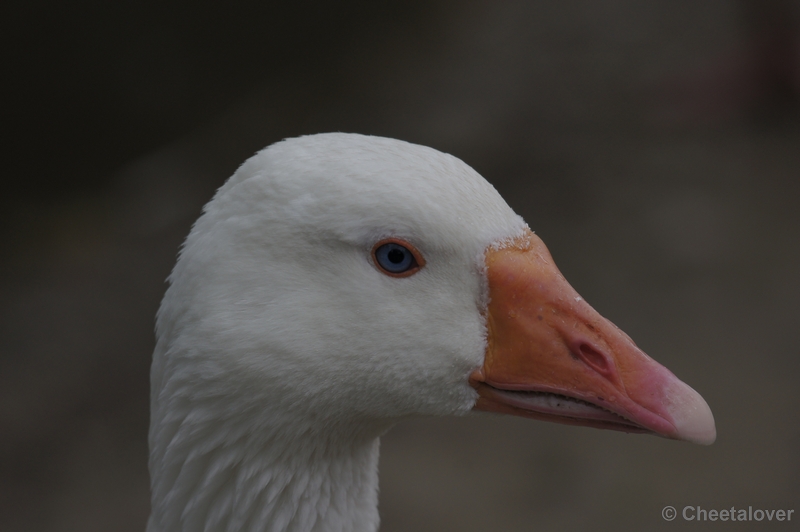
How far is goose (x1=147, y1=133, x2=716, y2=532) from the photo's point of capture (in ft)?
6.81

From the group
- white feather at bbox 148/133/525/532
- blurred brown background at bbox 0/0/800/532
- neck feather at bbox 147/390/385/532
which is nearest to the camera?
white feather at bbox 148/133/525/532

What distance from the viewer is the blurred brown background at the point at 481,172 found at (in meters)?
5.60

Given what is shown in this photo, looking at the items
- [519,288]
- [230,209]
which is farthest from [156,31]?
[519,288]

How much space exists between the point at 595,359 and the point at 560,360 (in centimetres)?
10

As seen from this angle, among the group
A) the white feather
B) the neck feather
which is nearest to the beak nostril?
the white feather

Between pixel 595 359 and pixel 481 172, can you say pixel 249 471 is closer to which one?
pixel 595 359

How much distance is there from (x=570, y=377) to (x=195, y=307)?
1.09m

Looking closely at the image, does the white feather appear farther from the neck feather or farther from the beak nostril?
the beak nostril

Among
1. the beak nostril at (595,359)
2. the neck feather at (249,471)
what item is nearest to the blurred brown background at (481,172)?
the neck feather at (249,471)

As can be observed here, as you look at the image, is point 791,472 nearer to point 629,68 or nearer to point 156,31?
point 629,68

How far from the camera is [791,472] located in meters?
5.61

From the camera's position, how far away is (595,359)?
212 cm

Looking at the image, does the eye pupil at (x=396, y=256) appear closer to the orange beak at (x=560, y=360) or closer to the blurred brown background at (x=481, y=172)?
the orange beak at (x=560, y=360)

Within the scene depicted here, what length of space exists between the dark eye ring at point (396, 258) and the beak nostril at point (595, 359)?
0.52 meters
